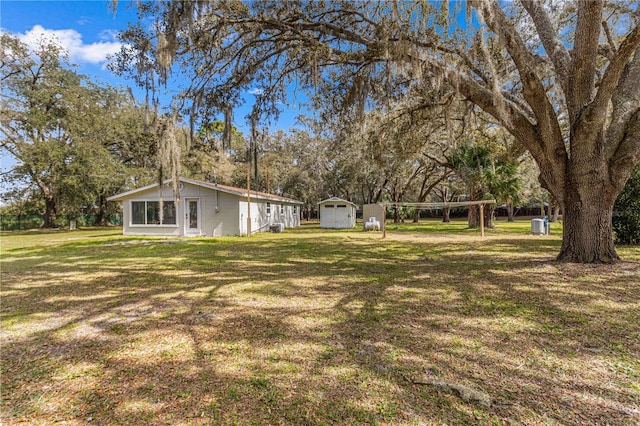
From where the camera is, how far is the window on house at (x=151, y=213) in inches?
566

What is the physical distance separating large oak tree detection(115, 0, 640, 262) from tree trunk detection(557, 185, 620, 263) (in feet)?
0.06

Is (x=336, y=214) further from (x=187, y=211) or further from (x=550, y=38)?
(x=550, y=38)

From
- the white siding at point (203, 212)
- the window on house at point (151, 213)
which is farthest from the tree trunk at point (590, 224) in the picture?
the window on house at point (151, 213)

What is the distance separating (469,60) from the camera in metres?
5.65

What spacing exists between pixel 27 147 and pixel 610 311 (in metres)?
26.1

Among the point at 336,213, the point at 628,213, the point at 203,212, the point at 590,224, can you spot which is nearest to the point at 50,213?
the point at 203,212

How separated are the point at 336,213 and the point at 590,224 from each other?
629 inches

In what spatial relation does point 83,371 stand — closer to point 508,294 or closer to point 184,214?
point 508,294

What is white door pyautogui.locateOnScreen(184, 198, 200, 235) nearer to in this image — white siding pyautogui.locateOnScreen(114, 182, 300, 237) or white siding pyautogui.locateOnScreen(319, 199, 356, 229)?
white siding pyautogui.locateOnScreen(114, 182, 300, 237)

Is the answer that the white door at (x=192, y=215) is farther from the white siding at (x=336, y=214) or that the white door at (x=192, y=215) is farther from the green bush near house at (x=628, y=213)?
the green bush near house at (x=628, y=213)

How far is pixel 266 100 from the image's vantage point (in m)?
7.13

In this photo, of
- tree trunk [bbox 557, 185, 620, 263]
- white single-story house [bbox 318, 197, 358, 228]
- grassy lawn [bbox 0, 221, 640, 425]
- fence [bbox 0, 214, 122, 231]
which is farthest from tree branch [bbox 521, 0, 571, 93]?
fence [bbox 0, 214, 122, 231]

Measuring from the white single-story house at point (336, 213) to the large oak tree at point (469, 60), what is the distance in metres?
14.7

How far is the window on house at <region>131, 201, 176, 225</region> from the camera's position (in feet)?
47.1
